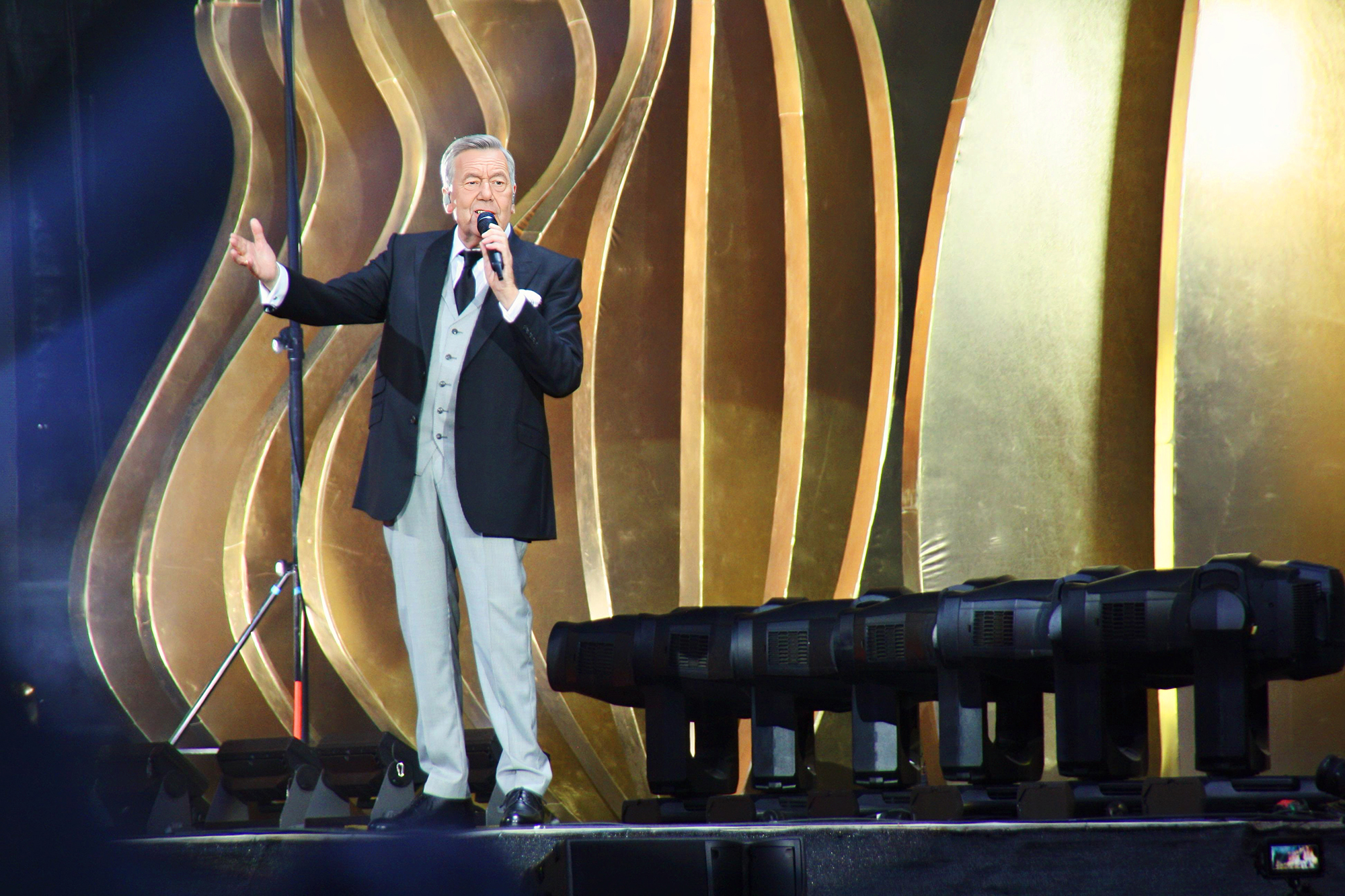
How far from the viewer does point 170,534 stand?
969 centimetres

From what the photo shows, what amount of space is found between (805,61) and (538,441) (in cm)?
382

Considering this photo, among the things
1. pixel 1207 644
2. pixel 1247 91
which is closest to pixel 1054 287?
pixel 1247 91

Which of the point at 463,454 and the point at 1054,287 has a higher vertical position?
the point at 1054,287

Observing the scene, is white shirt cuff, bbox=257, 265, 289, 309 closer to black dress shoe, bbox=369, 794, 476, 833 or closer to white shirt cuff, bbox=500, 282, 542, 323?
white shirt cuff, bbox=500, 282, 542, 323

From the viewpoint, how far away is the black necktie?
11.8 feet

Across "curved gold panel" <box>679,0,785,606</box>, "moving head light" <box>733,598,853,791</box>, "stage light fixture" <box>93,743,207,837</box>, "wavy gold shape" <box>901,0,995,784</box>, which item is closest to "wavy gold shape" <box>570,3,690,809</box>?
"curved gold panel" <box>679,0,785,606</box>

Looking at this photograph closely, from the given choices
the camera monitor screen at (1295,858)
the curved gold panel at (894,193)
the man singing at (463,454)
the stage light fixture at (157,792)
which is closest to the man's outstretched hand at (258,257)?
the man singing at (463,454)

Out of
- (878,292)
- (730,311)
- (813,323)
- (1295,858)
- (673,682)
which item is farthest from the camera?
(730,311)

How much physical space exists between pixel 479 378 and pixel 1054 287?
10.0ft

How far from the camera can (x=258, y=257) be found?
3414 millimetres

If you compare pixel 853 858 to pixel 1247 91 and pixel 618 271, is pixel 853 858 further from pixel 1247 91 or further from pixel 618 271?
pixel 618 271

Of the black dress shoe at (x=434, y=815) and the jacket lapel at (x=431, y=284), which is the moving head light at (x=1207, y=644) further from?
the jacket lapel at (x=431, y=284)

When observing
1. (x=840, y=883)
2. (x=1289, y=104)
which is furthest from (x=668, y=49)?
(x=840, y=883)

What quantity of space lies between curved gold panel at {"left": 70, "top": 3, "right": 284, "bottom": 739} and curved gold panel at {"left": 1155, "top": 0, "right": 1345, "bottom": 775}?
23.2ft
